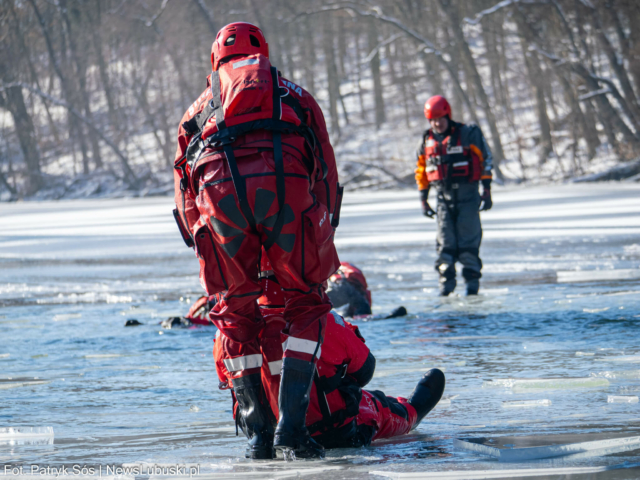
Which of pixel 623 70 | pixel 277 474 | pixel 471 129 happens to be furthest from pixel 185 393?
pixel 623 70

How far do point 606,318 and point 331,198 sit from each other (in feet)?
10.6

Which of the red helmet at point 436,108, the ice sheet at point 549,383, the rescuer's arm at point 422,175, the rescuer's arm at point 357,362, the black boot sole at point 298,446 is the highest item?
the red helmet at point 436,108

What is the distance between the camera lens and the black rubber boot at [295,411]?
2854 millimetres

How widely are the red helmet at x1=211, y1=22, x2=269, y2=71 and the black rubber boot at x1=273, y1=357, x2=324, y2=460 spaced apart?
47.7 inches

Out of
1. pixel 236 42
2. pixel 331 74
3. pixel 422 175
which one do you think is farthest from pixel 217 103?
pixel 331 74

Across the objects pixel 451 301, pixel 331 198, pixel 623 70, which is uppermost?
pixel 623 70

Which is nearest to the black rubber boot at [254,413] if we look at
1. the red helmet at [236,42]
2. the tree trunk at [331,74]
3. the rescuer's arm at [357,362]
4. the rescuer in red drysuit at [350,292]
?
the rescuer's arm at [357,362]

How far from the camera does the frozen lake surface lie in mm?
3004

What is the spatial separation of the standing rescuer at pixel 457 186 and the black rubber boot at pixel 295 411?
16.3 feet

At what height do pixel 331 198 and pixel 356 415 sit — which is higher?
pixel 331 198

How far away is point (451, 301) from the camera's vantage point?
741 cm

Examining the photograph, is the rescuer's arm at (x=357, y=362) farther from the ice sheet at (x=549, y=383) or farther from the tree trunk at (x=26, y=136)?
the tree trunk at (x=26, y=136)

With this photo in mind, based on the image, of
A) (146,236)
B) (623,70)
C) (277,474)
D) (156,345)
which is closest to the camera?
(277,474)

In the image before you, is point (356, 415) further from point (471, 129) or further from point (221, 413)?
point (471, 129)
